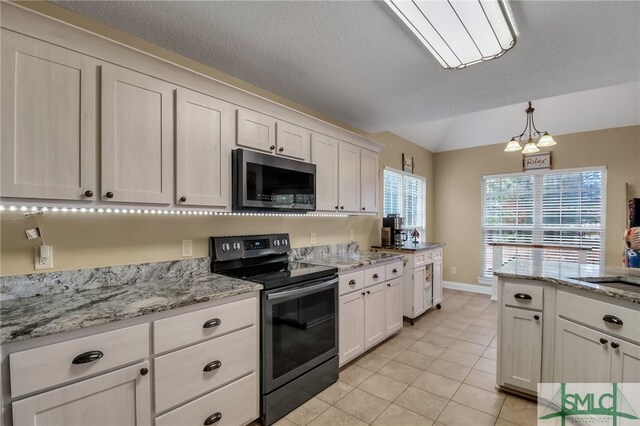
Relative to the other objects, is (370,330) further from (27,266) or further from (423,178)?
(423,178)

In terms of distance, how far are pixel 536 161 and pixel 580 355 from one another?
12.7 feet

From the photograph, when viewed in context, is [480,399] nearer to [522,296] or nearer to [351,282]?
[522,296]

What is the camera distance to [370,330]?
2.94m

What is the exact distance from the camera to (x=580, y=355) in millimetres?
1893

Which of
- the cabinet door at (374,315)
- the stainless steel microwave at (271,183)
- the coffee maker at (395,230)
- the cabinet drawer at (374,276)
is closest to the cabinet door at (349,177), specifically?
the stainless steel microwave at (271,183)

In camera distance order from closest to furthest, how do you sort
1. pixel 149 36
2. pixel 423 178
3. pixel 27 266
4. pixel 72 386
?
pixel 72 386, pixel 27 266, pixel 149 36, pixel 423 178

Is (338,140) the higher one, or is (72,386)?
(338,140)

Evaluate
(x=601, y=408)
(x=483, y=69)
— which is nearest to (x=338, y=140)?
(x=483, y=69)

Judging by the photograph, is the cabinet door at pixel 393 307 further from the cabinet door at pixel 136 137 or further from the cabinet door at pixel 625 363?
the cabinet door at pixel 136 137

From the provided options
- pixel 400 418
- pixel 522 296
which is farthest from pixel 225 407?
pixel 522 296

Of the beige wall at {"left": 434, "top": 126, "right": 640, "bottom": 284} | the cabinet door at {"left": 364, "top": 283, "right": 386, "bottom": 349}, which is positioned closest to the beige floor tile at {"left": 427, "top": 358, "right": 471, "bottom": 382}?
the cabinet door at {"left": 364, "top": 283, "right": 386, "bottom": 349}

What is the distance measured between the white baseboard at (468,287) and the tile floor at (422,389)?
184 centimetres

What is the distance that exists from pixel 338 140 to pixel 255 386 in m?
2.27

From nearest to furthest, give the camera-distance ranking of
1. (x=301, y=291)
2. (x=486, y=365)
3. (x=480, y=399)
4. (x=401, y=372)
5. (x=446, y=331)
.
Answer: (x=301, y=291), (x=480, y=399), (x=401, y=372), (x=486, y=365), (x=446, y=331)
